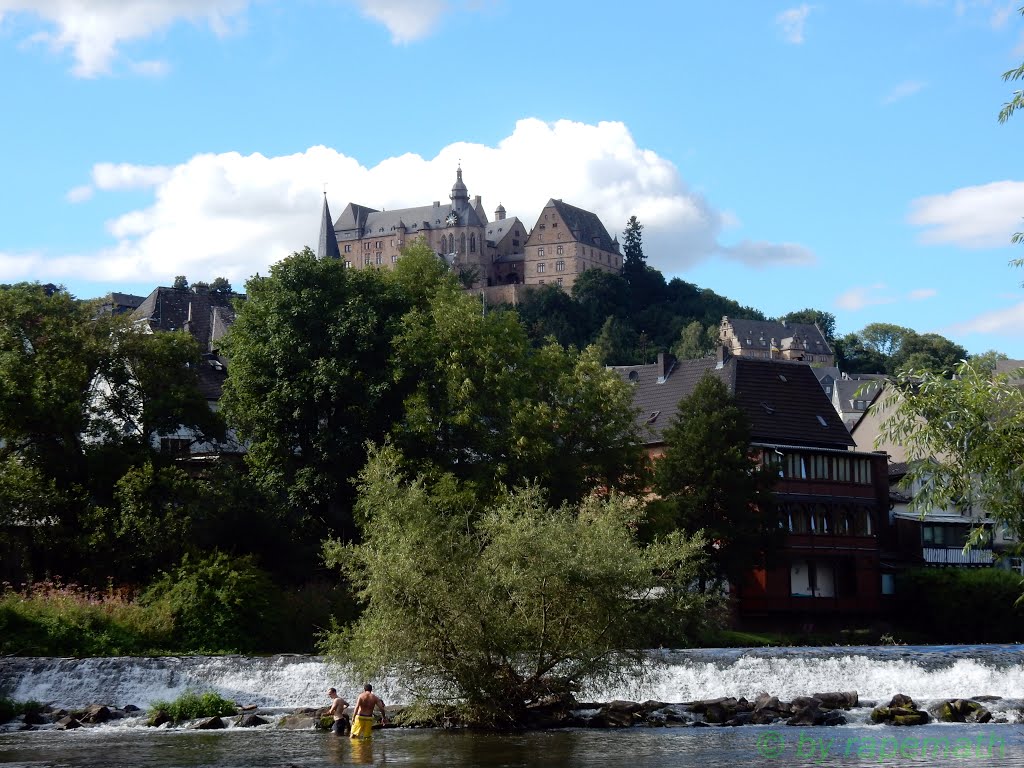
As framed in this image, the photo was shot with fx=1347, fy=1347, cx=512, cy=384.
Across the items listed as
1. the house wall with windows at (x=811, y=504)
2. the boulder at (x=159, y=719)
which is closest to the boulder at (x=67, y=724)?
the boulder at (x=159, y=719)

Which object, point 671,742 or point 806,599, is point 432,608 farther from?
point 806,599

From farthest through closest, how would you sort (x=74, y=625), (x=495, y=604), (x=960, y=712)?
(x=74, y=625) → (x=960, y=712) → (x=495, y=604)

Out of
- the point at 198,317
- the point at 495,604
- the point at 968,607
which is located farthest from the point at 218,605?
the point at 198,317

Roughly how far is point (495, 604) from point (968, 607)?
42427 millimetres

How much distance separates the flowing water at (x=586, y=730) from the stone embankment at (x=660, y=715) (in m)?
0.59

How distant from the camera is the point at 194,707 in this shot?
38031 mm

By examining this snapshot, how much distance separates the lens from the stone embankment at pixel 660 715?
1371 inches

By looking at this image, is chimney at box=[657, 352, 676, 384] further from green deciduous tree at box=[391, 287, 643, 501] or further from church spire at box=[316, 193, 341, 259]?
church spire at box=[316, 193, 341, 259]

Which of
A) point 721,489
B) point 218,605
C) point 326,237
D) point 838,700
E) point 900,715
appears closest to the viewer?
point 900,715

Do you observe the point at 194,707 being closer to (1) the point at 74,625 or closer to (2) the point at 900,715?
(1) the point at 74,625

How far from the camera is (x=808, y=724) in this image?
35.3m

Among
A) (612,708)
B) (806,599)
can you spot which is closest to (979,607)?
(806,599)

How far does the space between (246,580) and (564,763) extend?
24.0 meters

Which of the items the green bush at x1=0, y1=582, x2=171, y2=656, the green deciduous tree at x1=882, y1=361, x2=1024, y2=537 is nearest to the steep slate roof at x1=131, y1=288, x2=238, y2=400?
the green bush at x1=0, y1=582, x2=171, y2=656
